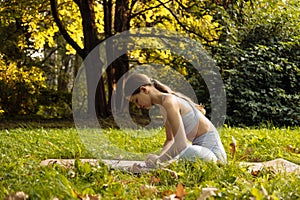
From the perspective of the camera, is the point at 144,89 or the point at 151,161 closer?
the point at 151,161

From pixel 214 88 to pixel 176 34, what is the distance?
2633mm

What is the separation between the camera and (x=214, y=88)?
10.6 meters

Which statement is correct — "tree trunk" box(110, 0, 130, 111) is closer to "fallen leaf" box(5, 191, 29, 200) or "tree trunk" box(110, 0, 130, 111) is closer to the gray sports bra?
the gray sports bra

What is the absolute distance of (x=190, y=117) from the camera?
4.48 meters

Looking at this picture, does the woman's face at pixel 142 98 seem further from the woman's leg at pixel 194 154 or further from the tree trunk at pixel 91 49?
the tree trunk at pixel 91 49

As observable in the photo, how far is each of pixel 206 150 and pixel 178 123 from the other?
37 cm

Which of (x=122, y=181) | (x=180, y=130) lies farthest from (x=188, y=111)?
(x=122, y=181)

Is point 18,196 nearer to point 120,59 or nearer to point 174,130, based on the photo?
point 174,130

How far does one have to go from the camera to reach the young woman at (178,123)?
4090mm

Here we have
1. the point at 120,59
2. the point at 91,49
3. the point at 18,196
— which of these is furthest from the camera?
the point at 120,59

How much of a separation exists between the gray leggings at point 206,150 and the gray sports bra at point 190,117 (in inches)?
5.2

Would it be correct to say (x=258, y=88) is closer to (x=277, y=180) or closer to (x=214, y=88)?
(x=214, y=88)

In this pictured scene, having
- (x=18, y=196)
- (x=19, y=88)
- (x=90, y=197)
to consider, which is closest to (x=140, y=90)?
(x=90, y=197)

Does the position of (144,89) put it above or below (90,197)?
above
